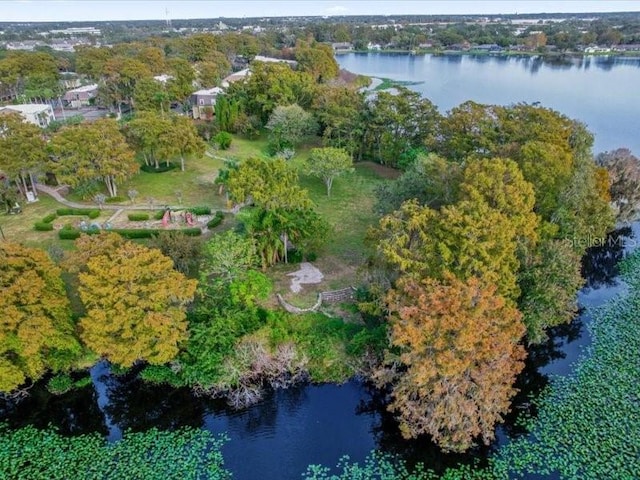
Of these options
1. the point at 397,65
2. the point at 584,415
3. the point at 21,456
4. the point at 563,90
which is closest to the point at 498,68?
the point at 397,65

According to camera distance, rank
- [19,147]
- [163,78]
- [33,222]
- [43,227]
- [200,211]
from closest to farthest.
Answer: [43,227] → [33,222] → [200,211] → [19,147] → [163,78]

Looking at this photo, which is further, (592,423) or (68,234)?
(68,234)

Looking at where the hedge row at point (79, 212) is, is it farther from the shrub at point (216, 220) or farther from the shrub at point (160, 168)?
the shrub at point (160, 168)

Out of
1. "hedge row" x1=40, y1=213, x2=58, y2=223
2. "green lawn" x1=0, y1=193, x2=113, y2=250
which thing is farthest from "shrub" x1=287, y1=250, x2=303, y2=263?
"hedge row" x1=40, y1=213, x2=58, y2=223

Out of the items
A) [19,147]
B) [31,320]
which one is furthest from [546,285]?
[19,147]

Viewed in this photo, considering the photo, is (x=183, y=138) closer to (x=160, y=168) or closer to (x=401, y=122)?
(x=160, y=168)

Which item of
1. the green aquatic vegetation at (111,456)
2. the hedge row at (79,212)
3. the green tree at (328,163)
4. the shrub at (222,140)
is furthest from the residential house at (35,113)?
the green aquatic vegetation at (111,456)

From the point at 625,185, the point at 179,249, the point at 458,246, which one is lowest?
the point at 179,249

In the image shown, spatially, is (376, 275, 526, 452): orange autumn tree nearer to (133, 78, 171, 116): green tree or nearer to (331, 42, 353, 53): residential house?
(133, 78, 171, 116): green tree
